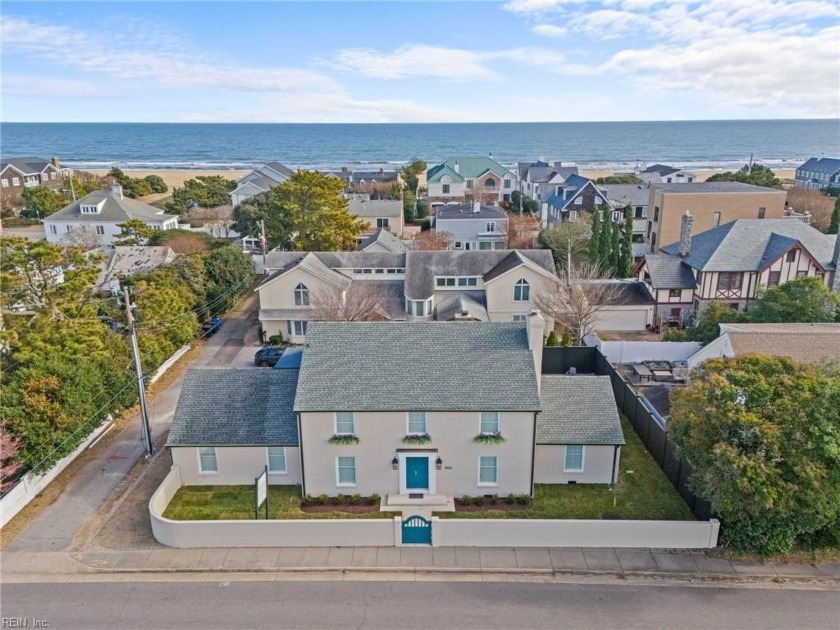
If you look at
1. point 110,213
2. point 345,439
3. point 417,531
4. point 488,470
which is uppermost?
point 110,213

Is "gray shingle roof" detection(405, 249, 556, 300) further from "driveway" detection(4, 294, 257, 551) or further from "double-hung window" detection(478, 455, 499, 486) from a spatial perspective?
"double-hung window" detection(478, 455, 499, 486)

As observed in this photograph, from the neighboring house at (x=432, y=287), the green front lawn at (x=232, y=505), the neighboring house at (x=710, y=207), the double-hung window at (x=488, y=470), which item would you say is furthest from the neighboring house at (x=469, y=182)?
the green front lawn at (x=232, y=505)

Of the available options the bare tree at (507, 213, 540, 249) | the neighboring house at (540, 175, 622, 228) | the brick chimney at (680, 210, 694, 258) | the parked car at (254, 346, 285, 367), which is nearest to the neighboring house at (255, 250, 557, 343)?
the parked car at (254, 346, 285, 367)

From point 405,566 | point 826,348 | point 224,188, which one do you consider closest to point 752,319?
point 826,348

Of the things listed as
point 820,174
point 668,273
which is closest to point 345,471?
point 668,273

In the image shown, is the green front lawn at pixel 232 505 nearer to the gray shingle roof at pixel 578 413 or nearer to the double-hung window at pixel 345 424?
the double-hung window at pixel 345 424

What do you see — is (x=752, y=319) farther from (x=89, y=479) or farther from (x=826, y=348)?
(x=89, y=479)

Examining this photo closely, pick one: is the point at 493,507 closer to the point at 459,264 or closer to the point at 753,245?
the point at 459,264
